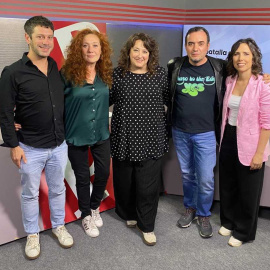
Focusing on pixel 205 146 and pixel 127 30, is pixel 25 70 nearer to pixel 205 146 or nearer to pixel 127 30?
pixel 205 146

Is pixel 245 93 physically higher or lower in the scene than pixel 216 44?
lower

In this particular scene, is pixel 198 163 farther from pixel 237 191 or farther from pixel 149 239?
pixel 149 239

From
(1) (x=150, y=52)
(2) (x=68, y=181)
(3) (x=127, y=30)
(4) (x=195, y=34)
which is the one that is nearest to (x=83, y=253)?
(2) (x=68, y=181)

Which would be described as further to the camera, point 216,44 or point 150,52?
point 216,44

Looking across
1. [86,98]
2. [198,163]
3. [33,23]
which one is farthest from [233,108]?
[33,23]

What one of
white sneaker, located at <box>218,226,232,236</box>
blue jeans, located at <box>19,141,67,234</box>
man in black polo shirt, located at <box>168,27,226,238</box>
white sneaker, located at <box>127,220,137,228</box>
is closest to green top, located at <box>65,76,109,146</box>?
blue jeans, located at <box>19,141,67,234</box>

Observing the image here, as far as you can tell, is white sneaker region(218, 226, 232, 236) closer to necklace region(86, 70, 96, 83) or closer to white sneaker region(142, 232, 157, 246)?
white sneaker region(142, 232, 157, 246)

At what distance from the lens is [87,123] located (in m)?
2.33

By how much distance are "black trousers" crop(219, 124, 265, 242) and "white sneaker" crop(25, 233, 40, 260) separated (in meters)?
1.49

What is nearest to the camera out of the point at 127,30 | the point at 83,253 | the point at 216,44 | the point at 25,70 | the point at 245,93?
the point at 25,70

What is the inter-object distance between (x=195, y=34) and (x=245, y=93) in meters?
0.56

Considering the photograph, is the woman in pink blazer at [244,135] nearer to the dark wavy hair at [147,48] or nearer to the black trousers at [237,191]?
the black trousers at [237,191]

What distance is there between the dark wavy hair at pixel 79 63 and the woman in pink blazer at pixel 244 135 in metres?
0.89

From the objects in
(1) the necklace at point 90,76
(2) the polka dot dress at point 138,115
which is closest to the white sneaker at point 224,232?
(2) the polka dot dress at point 138,115
